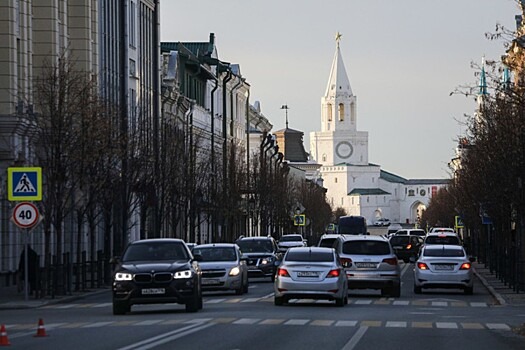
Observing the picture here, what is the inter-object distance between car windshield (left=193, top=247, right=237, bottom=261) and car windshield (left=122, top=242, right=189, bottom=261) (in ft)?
31.1

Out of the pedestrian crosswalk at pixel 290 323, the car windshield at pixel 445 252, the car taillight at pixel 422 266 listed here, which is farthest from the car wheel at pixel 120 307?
the car windshield at pixel 445 252

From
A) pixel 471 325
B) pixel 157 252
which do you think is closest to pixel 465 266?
pixel 157 252

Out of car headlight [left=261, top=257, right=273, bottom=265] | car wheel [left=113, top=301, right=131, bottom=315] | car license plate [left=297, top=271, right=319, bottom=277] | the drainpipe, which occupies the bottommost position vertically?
car wheel [left=113, top=301, right=131, bottom=315]

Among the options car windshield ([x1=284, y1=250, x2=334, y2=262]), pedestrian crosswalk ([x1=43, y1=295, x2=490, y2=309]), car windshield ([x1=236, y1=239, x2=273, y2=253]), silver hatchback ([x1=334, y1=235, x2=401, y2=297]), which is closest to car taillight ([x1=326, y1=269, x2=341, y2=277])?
car windshield ([x1=284, y1=250, x2=334, y2=262])

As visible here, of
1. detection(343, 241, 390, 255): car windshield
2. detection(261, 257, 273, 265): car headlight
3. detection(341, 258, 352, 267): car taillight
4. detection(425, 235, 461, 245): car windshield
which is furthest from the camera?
detection(425, 235, 461, 245): car windshield

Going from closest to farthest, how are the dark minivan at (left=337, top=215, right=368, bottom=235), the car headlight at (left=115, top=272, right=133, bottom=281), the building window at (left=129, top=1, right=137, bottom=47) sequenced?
1. the car headlight at (left=115, top=272, right=133, bottom=281)
2. the building window at (left=129, top=1, right=137, bottom=47)
3. the dark minivan at (left=337, top=215, right=368, bottom=235)

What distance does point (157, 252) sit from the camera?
31.4 metres

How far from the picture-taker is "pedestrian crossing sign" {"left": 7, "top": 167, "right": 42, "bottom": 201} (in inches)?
1503

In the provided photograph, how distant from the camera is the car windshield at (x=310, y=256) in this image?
3456 cm

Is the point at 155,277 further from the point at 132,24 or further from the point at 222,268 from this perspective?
the point at 132,24

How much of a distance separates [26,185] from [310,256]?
843cm

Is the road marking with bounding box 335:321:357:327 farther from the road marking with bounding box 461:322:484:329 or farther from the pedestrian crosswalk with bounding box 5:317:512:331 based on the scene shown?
the road marking with bounding box 461:322:484:329

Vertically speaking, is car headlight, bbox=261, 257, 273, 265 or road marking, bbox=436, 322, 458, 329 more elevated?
car headlight, bbox=261, 257, 273, 265

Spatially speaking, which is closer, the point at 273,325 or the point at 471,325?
the point at 273,325
